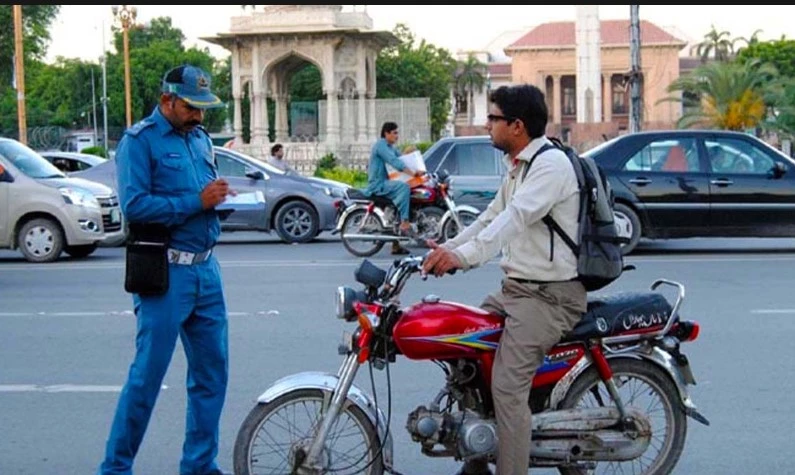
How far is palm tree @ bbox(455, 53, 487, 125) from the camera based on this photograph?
322ft

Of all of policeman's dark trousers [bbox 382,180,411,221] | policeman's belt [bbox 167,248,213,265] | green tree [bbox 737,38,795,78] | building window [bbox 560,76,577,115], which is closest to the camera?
policeman's belt [bbox 167,248,213,265]

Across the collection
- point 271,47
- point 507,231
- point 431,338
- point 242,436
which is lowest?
point 242,436

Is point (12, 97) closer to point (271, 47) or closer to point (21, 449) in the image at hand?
point (271, 47)

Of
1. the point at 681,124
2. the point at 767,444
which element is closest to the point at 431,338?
the point at 767,444

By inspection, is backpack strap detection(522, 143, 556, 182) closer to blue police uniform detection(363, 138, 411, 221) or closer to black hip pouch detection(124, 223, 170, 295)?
black hip pouch detection(124, 223, 170, 295)

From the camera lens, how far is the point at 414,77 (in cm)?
7675

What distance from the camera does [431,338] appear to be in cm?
467

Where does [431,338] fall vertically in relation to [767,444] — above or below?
above

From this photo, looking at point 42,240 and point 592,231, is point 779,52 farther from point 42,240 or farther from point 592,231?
point 592,231

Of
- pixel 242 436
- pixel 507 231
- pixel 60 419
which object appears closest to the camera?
pixel 507 231

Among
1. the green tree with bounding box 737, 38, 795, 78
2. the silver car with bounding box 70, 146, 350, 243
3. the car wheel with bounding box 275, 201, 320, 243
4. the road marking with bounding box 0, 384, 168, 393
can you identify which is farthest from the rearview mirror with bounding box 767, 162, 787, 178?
the green tree with bounding box 737, 38, 795, 78

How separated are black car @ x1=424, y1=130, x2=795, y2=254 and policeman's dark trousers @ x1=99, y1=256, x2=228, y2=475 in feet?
34.1

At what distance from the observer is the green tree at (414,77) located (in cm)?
7675

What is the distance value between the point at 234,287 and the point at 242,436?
26.0 feet
